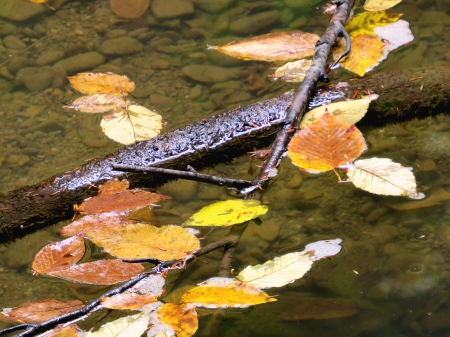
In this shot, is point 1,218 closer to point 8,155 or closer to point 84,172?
point 84,172

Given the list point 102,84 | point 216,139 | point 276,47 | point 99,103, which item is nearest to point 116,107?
point 99,103

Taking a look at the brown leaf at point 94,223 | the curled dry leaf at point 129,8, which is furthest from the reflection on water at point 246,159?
the brown leaf at point 94,223

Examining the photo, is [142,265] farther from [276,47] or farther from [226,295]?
[276,47]

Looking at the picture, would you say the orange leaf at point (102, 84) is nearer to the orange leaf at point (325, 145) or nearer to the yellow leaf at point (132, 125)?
the yellow leaf at point (132, 125)

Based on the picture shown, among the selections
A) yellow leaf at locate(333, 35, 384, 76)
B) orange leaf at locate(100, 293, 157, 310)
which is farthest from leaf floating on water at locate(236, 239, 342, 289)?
yellow leaf at locate(333, 35, 384, 76)

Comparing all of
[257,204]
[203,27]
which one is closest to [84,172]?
[257,204]

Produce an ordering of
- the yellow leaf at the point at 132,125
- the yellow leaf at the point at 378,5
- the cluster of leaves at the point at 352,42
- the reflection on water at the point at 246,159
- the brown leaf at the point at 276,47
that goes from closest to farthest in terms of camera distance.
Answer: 1. the reflection on water at the point at 246,159
2. the yellow leaf at the point at 132,125
3. the cluster of leaves at the point at 352,42
4. the brown leaf at the point at 276,47
5. the yellow leaf at the point at 378,5
